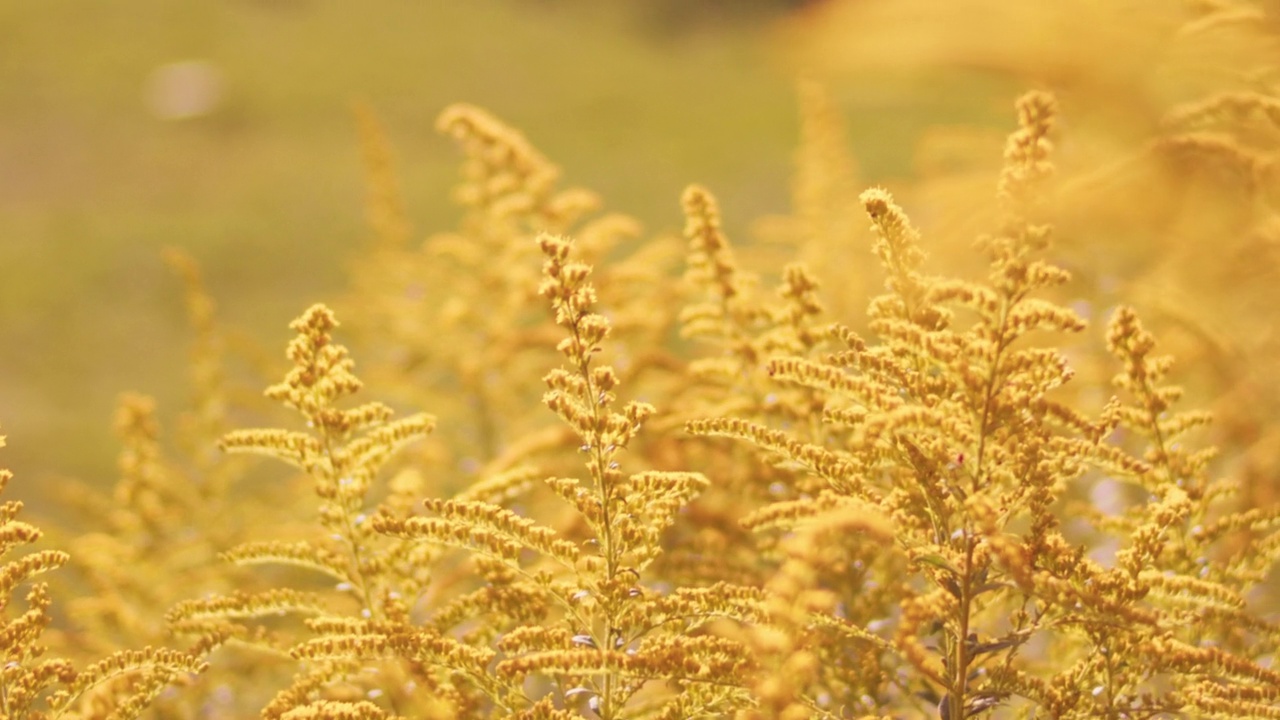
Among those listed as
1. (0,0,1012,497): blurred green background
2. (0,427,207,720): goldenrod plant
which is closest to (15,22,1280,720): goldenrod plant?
(0,427,207,720): goldenrod plant

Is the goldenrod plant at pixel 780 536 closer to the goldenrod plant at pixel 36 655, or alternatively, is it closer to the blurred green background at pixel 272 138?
the goldenrod plant at pixel 36 655

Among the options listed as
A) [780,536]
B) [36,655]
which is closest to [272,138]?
[780,536]

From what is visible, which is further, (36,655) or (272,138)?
(272,138)

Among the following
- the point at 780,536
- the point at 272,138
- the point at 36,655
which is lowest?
the point at 36,655

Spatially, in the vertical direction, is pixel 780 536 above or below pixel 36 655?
above

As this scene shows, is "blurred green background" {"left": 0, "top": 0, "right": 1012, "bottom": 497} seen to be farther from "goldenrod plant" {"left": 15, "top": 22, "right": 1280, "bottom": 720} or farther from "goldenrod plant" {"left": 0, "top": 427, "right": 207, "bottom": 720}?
"goldenrod plant" {"left": 0, "top": 427, "right": 207, "bottom": 720}

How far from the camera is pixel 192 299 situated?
4.03 metres

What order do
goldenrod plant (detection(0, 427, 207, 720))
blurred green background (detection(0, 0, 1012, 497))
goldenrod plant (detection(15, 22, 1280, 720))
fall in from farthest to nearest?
blurred green background (detection(0, 0, 1012, 497)) < goldenrod plant (detection(0, 427, 207, 720)) < goldenrod plant (detection(15, 22, 1280, 720))

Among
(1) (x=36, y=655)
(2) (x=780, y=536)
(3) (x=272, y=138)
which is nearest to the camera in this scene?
(1) (x=36, y=655)

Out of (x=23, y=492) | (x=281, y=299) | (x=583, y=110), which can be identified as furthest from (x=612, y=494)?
(x=583, y=110)

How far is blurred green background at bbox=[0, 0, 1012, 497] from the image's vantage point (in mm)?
13898

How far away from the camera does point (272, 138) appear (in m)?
19.4

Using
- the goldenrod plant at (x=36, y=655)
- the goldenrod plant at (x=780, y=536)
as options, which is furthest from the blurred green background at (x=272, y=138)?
the goldenrod plant at (x=36, y=655)

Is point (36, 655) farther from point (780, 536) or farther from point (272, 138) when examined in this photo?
point (272, 138)
